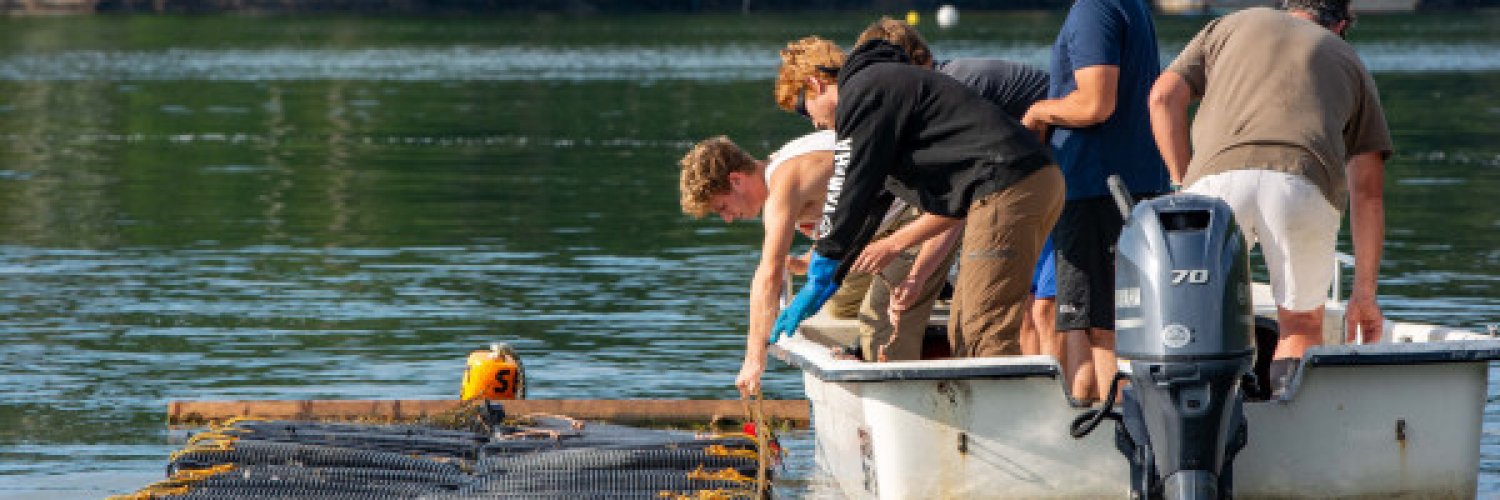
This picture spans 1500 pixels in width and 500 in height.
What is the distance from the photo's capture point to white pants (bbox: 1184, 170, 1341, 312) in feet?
25.7

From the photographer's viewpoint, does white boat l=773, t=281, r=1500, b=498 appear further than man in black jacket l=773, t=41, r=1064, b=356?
No

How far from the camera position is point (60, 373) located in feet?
42.4

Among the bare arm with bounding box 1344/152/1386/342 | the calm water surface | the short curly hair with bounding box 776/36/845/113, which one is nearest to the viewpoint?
the bare arm with bounding box 1344/152/1386/342

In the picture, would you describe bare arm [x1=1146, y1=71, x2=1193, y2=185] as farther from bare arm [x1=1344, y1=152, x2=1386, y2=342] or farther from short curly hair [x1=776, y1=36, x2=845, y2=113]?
short curly hair [x1=776, y1=36, x2=845, y2=113]

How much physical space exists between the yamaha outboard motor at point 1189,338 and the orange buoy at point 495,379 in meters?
4.04

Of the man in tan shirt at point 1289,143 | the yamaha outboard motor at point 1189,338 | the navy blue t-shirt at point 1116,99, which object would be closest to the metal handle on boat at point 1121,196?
the yamaha outboard motor at point 1189,338

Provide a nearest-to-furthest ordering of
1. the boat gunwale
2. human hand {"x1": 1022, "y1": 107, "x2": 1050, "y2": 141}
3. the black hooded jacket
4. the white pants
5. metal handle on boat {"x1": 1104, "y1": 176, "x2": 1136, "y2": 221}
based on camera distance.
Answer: metal handle on boat {"x1": 1104, "y1": 176, "x2": 1136, "y2": 221}
the white pants
the boat gunwale
the black hooded jacket
human hand {"x1": 1022, "y1": 107, "x2": 1050, "y2": 141}

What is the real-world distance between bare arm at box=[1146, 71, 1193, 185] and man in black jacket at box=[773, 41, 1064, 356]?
36 cm

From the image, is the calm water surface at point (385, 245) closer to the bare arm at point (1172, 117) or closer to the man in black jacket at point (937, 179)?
the man in black jacket at point (937, 179)

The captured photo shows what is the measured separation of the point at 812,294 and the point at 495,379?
2.69 m

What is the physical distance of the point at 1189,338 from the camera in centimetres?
727

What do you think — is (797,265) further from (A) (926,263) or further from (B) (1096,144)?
(B) (1096,144)

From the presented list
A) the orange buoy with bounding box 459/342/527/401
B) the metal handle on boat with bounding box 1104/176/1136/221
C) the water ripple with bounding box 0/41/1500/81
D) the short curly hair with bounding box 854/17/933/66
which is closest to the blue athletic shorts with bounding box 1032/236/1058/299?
the short curly hair with bounding box 854/17/933/66

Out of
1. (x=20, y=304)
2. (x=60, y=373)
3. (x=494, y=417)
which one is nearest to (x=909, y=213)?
(x=494, y=417)
